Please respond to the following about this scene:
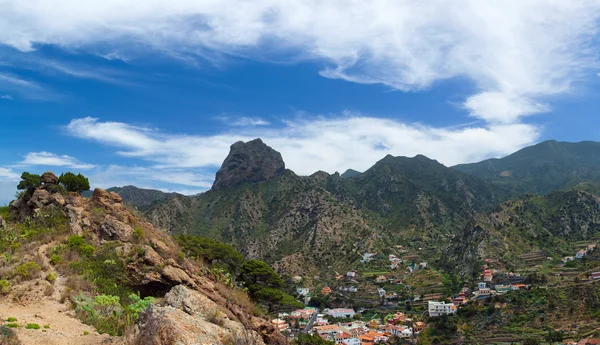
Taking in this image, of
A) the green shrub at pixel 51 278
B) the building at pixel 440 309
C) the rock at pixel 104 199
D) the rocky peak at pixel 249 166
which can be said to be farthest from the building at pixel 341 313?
the rocky peak at pixel 249 166

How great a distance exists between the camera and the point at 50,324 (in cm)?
1055

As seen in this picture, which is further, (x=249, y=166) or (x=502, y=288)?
(x=249, y=166)

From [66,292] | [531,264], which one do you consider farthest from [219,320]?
[531,264]

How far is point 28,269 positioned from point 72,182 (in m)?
8.68

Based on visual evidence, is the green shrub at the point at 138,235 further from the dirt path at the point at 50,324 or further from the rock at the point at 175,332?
the rock at the point at 175,332

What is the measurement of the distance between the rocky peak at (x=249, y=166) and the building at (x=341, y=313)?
292 ft

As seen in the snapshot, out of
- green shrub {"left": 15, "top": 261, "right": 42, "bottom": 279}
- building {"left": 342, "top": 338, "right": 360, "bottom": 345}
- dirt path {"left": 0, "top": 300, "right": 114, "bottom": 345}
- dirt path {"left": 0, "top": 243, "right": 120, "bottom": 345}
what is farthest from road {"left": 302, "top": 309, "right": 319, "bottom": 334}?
dirt path {"left": 0, "top": 300, "right": 114, "bottom": 345}

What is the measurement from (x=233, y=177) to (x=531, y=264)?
112447 mm

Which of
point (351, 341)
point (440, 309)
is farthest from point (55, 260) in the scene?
point (440, 309)

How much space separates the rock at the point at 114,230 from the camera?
706 inches

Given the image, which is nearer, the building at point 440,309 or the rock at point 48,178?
the rock at point 48,178

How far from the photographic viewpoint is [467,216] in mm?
155000

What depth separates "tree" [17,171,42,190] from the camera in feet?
68.5

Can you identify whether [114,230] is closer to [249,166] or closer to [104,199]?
[104,199]
